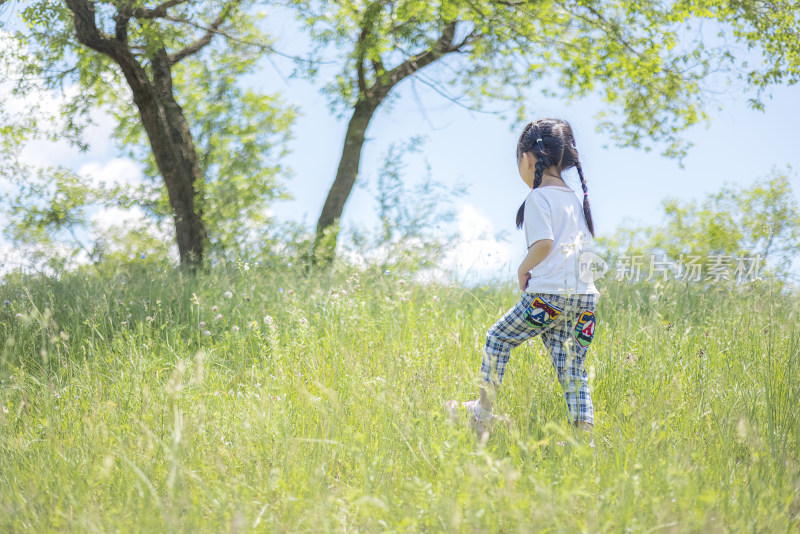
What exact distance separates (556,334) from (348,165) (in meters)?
6.76

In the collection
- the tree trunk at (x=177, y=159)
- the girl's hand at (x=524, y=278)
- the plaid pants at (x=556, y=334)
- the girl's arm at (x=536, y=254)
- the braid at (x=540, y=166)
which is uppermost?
the tree trunk at (x=177, y=159)

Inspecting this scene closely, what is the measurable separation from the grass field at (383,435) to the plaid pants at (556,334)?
139 millimetres

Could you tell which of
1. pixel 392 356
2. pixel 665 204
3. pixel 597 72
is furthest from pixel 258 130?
pixel 665 204

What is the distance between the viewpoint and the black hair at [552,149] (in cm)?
317

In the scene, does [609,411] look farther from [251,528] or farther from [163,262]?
[163,262]

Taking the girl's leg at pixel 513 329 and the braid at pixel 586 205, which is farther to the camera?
the braid at pixel 586 205

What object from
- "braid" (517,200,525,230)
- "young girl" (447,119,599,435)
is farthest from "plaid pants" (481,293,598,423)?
"braid" (517,200,525,230)

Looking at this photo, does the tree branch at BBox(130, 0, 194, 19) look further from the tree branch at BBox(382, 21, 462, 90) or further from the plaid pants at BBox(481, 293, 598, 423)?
the plaid pants at BBox(481, 293, 598, 423)

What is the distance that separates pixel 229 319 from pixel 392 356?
1939 mm

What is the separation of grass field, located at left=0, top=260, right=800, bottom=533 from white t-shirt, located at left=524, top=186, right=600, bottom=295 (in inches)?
21.8

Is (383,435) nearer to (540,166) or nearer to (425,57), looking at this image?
(540,166)

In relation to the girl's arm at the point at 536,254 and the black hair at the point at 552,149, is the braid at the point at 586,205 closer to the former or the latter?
the black hair at the point at 552,149

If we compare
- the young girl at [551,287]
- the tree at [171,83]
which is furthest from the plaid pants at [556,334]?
the tree at [171,83]

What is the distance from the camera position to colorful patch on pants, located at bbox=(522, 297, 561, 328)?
9.73 feet
